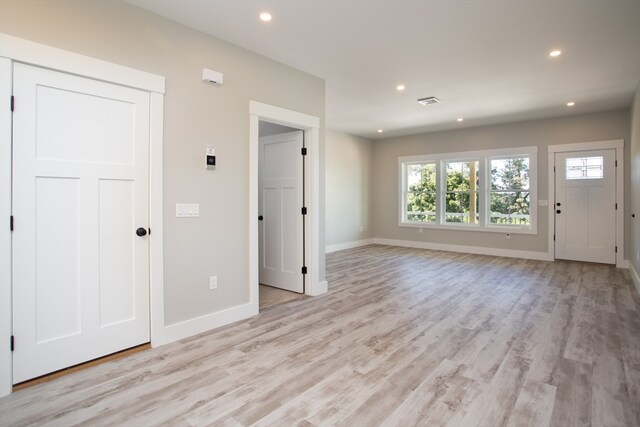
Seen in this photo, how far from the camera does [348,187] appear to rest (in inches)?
316

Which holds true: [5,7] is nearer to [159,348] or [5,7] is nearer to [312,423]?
[159,348]

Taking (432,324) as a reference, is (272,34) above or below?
above

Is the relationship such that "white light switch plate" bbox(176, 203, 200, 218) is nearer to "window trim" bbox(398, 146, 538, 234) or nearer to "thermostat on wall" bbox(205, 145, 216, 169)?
"thermostat on wall" bbox(205, 145, 216, 169)

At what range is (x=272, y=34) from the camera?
10.3ft

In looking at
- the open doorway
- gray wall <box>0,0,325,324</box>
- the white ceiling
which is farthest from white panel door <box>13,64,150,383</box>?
the open doorway

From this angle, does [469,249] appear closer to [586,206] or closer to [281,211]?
[586,206]

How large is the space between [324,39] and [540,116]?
5.03 m

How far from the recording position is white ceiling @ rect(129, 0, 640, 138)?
272cm

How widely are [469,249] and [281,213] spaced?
15.7ft

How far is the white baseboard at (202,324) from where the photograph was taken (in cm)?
281

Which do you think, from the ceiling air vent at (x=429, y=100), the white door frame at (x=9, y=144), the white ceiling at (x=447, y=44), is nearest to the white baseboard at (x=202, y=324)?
the white door frame at (x=9, y=144)

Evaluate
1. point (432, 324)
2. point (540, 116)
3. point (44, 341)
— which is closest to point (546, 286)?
point (432, 324)

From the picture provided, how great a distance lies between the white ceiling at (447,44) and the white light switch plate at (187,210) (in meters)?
1.55

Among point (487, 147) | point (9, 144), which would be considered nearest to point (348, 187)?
point (487, 147)
